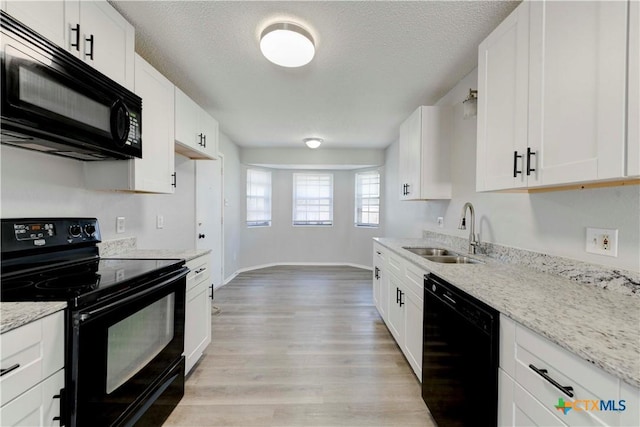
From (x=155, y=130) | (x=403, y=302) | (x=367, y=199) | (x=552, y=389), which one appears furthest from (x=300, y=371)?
(x=367, y=199)

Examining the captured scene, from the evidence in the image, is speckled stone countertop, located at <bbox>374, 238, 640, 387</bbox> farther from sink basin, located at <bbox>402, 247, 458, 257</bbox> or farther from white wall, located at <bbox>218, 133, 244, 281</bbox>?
white wall, located at <bbox>218, 133, 244, 281</bbox>

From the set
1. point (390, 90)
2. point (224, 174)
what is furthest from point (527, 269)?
point (224, 174)

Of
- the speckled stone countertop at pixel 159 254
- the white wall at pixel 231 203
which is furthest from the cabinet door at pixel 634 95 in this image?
the white wall at pixel 231 203

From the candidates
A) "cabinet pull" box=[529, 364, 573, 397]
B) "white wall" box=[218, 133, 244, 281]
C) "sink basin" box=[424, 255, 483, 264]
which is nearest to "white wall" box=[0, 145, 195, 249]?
"white wall" box=[218, 133, 244, 281]

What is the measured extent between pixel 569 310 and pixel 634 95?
2.58ft

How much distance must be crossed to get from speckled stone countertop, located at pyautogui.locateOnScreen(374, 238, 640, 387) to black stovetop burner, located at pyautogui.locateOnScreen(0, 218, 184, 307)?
1.61 m

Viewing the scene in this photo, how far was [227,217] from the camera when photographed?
4.41m

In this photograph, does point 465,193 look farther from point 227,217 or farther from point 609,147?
point 227,217

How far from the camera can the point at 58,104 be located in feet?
3.66

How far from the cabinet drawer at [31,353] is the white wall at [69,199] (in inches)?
30.9

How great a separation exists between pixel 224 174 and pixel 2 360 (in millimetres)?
3681

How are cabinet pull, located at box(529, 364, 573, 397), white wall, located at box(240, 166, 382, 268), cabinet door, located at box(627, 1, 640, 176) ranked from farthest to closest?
white wall, located at box(240, 166, 382, 268) → cabinet door, located at box(627, 1, 640, 176) → cabinet pull, located at box(529, 364, 573, 397)

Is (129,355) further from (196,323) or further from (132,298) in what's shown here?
(196,323)

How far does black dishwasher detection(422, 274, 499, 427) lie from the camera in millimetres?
1036
